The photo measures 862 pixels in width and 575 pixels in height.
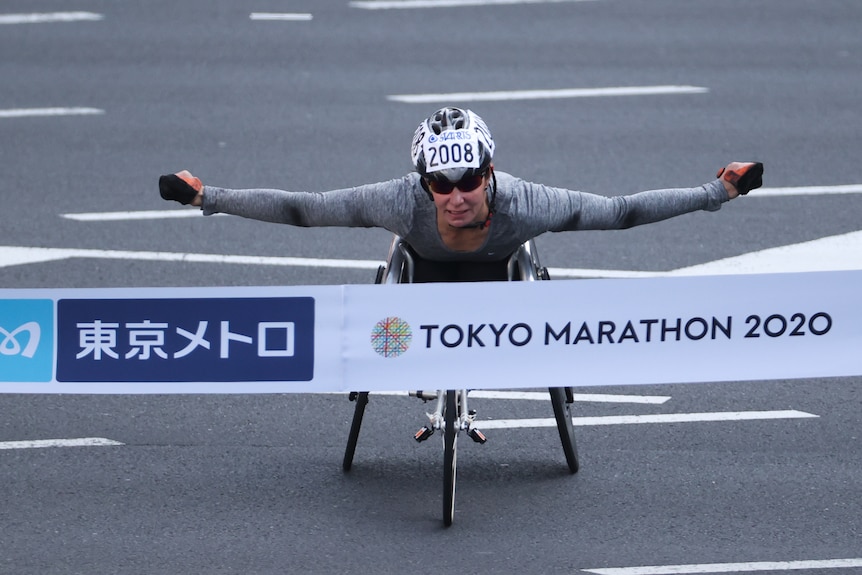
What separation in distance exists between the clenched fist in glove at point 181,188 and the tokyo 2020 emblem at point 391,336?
3.17ft

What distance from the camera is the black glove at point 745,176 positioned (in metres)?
6.48

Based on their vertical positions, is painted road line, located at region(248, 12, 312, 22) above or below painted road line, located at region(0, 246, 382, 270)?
above

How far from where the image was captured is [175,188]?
20.9 feet

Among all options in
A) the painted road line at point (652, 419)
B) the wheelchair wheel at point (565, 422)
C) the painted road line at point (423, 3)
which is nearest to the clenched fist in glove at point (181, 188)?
the wheelchair wheel at point (565, 422)

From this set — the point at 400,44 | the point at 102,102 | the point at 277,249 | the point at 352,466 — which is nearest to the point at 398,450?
the point at 352,466

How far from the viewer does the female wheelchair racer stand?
6.47 metres

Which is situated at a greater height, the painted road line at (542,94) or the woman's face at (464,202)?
the painted road line at (542,94)

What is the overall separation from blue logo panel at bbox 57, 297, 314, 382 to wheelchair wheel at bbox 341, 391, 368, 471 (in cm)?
72

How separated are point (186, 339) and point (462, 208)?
4.20 feet

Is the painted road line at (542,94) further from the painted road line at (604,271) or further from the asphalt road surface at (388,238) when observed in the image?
the painted road line at (604,271)

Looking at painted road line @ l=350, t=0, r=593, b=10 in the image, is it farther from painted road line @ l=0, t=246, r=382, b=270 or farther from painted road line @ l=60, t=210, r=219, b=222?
painted road line @ l=0, t=246, r=382, b=270

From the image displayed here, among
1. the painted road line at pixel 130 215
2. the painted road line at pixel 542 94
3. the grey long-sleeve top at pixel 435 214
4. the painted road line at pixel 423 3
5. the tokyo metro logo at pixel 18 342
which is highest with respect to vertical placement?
the painted road line at pixel 423 3

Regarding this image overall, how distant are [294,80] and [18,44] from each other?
120 inches

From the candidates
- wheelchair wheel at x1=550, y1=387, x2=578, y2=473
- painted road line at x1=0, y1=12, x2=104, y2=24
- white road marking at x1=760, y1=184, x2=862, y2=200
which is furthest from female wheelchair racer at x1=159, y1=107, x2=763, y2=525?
painted road line at x1=0, y1=12, x2=104, y2=24
